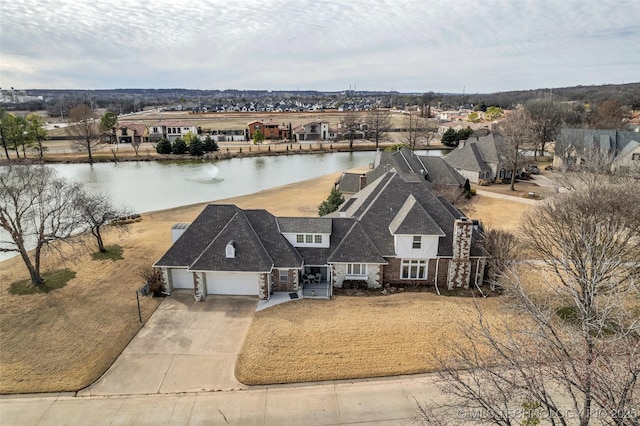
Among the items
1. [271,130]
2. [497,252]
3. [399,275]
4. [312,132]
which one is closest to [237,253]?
[399,275]

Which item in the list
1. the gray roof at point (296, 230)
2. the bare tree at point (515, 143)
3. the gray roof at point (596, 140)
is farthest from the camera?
the gray roof at point (596, 140)

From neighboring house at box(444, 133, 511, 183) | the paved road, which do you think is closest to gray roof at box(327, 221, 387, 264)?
the paved road

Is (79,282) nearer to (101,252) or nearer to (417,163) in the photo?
(101,252)

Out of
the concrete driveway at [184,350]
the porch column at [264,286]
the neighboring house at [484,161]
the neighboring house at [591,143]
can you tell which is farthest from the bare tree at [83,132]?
the neighboring house at [591,143]

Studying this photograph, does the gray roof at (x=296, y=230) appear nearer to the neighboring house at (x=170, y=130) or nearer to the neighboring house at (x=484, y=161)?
the neighboring house at (x=484, y=161)

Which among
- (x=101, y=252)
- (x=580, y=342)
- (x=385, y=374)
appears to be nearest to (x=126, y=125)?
(x=101, y=252)

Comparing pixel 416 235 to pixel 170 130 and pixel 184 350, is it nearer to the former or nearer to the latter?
pixel 184 350
